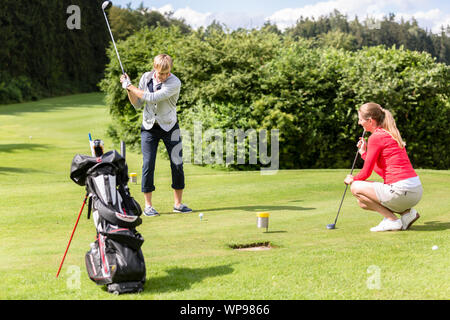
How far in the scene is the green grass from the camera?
443cm

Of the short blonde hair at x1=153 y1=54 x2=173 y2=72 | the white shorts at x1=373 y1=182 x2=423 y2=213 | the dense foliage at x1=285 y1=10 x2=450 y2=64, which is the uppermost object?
the dense foliage at x1=285 y1=10 x2=450 y2=64

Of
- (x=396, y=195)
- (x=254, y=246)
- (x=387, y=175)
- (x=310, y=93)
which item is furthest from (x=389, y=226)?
(x=310, y=93)

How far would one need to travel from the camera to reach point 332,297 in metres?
4.21

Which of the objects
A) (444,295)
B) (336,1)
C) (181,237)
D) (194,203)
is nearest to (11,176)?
(194,203)

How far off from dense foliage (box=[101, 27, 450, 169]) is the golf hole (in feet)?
27.4

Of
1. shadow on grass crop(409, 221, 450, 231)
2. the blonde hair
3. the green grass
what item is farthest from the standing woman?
the green grass

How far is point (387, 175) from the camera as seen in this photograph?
20.9 ft

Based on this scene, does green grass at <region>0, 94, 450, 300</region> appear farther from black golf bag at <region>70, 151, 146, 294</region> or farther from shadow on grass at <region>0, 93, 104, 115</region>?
shadow on grass at <region>0, 93, 104, 115</region>

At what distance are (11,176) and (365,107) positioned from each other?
863 cm

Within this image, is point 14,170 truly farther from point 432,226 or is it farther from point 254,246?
point 432,226

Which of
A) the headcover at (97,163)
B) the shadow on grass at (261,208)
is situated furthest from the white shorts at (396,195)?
the headcover at (97,163)

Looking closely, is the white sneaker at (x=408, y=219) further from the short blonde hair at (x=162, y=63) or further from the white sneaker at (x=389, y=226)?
the short blonde hair at (x=162, y=63)

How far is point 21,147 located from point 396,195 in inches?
562
